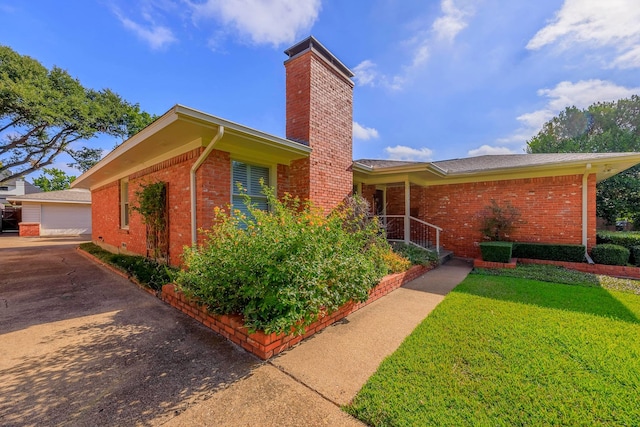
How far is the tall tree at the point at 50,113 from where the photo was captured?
1336 centimetres

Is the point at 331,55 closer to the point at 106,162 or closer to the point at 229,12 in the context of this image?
the point at 229,12

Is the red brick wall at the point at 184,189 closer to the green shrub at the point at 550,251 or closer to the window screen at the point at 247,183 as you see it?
the window screen at the point at 247,183

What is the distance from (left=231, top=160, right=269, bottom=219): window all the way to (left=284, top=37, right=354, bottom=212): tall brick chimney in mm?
766

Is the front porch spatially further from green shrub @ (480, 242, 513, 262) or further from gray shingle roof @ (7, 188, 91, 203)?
gray shingle roof @ (7, 188, 91, 203)

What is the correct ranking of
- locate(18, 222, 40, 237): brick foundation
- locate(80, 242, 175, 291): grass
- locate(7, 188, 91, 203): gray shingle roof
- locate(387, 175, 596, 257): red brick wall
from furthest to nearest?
locate(7, 188, 91, 203): gray shingle roof < locate(18, 222, 40, 237): brick foundation < locate(387, 175, 596, 257): red brick wall < locate(80, 242, 175, 291): grass

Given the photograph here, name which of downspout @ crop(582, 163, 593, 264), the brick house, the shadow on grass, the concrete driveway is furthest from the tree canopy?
the concrete driveway

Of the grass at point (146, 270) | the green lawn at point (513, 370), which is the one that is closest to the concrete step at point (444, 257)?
the green lawn at point (513, 370)

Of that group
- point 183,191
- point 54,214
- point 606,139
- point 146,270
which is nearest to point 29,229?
point 54,214

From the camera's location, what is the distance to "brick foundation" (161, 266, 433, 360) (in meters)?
2.73

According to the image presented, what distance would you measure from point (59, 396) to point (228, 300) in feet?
5.07

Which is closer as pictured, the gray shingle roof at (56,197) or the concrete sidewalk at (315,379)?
the concrete sidewalk at (315,379)

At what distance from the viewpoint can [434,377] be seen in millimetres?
2330

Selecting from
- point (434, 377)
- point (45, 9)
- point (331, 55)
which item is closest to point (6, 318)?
point (434, 377)

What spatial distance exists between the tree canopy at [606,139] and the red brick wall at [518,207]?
30.0 ft
